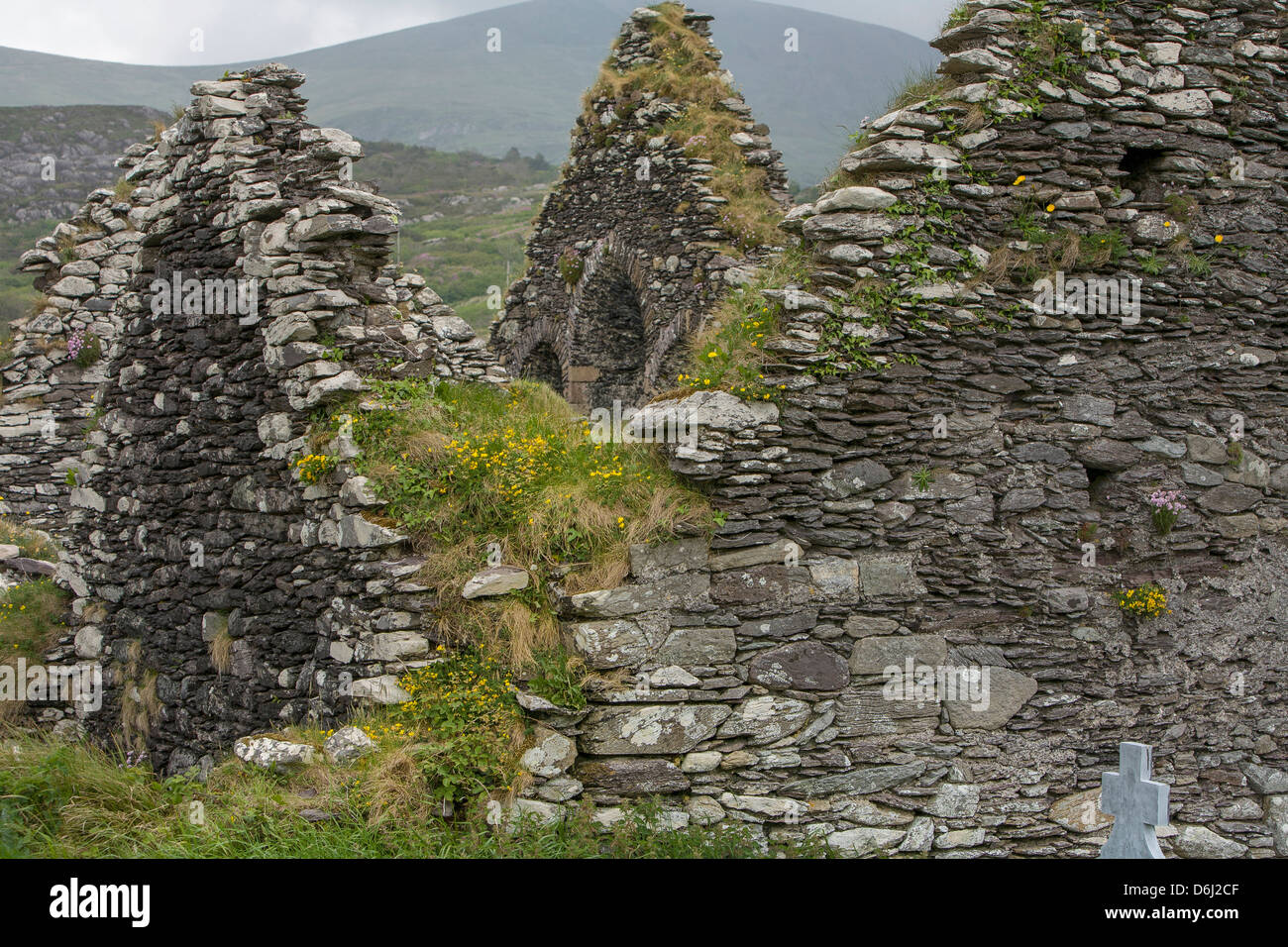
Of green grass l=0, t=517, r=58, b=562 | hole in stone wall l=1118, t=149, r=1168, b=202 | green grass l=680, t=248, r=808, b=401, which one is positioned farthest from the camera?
green grass l=0, t=517, r=58, b=562

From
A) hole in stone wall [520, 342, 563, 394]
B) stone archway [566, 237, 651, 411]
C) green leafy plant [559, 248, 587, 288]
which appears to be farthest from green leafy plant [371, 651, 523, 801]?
hole in stone wall [520, 342, 563, 394]

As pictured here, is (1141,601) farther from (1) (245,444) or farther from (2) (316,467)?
(1) (245,444)

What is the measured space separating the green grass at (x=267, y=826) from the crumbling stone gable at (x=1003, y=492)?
1.13ft

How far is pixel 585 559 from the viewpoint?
675 cm

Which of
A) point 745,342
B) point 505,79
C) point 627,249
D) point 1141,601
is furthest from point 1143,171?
point 505,79

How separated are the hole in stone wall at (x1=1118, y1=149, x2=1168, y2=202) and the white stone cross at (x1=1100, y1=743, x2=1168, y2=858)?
456 centimetres

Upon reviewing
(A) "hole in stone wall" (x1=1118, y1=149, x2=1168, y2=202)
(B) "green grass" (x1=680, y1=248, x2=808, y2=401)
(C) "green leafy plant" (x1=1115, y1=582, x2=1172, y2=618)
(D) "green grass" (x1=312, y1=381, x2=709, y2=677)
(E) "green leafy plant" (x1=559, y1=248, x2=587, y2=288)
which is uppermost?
(E) "green leafy plant" (x1=559, y1=248, x2=587, y2=288)

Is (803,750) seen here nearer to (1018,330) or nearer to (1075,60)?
Answer: (1018,330)

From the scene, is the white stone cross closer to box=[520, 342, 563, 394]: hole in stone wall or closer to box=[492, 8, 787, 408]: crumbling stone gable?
box=[492, 8, 787, 408]: crumbling stone gable

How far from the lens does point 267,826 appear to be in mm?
5500

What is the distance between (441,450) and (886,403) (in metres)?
3.27

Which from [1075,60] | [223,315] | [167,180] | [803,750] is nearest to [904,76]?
[1075,60]

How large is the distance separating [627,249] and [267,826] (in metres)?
11.5

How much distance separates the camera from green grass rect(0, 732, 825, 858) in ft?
17.7
